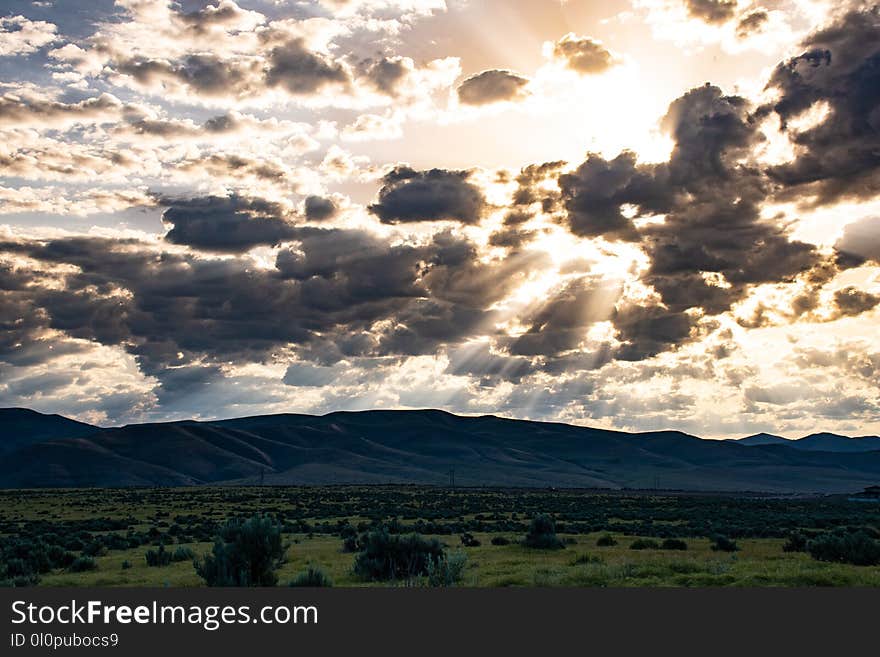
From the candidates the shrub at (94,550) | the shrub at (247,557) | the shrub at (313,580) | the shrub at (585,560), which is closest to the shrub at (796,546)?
the shrub at (585,560)

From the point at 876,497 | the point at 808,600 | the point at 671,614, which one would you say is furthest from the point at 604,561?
the point at 876,497

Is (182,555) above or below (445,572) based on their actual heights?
below

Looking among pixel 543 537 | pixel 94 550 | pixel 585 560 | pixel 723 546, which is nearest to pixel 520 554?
pixel 543 537

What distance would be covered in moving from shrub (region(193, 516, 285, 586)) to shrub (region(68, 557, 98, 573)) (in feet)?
37.6

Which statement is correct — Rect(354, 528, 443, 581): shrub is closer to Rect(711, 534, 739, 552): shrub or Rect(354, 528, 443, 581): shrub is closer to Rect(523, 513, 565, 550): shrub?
Rect(523, 513, 565, 550): shrub

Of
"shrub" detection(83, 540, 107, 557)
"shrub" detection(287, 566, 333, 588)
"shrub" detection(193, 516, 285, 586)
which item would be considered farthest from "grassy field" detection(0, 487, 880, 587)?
"shrub" detection(193, 516, 285, 586)

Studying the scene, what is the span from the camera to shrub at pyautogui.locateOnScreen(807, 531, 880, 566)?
31.5 meters

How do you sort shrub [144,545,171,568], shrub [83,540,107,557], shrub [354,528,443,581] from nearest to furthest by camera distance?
shrub [354,528,443,581] < shrub [144,545,171,568] < shrub [83,540,107,557]

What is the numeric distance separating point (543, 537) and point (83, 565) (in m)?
20.0

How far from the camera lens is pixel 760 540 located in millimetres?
47062

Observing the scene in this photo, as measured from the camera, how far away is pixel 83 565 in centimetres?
3506

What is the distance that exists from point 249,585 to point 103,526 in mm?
41727

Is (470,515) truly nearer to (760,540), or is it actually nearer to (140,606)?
(760,540)

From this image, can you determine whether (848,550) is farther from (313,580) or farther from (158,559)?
(158,559)
